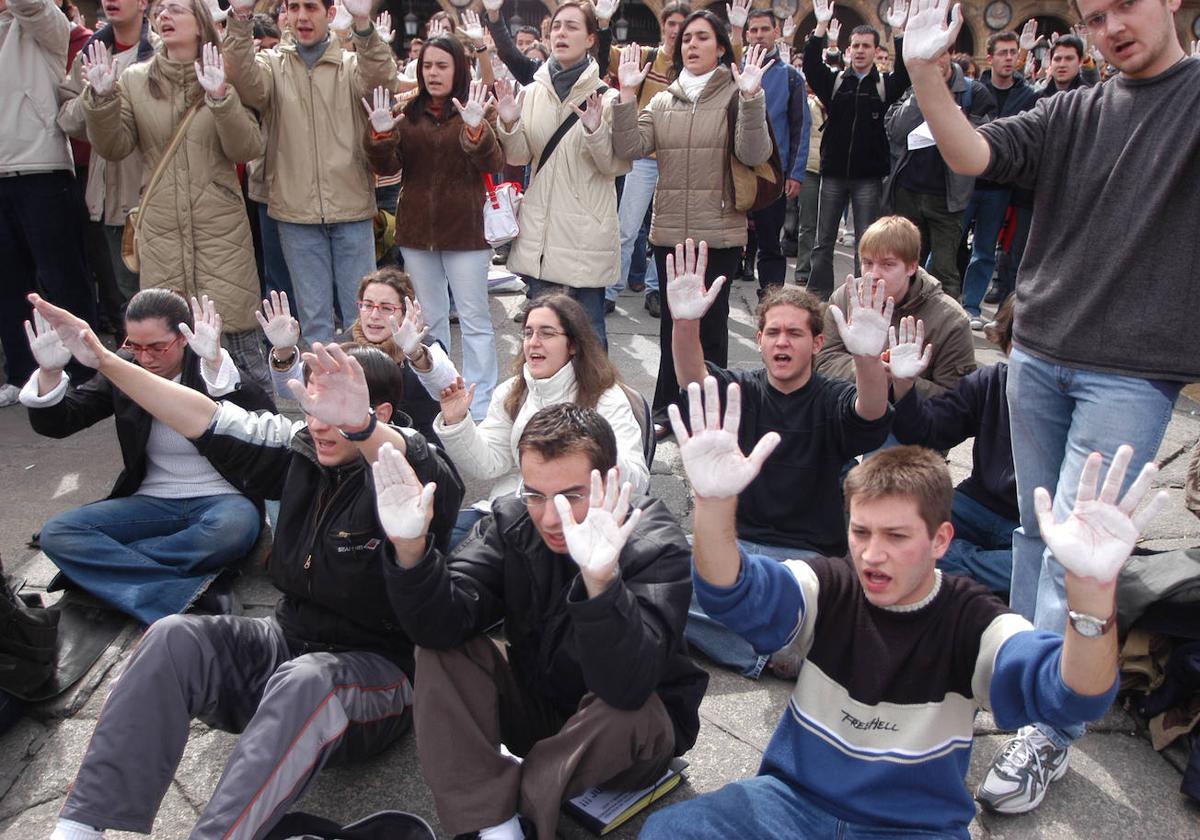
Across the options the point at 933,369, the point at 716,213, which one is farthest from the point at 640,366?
the point at 933,369

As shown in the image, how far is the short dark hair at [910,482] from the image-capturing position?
1.83 metres

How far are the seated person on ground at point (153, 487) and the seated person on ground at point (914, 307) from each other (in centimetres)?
206

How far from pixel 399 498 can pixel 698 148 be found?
2.85 meters

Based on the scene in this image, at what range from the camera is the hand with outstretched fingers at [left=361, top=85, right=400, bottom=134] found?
4.27 m

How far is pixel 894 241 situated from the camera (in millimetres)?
3418

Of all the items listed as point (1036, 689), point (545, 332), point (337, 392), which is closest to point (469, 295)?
point (545, 332)

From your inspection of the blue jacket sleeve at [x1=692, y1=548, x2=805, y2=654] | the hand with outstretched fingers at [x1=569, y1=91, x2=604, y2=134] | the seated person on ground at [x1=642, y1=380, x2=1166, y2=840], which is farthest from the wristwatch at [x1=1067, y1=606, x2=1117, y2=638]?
the hand with outstretched fingers at [x1=569, y1=91, x2=604, y2=134]

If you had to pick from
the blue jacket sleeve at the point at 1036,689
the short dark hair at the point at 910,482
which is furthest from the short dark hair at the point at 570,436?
the blue jacket sleeve at the point at 1036,689

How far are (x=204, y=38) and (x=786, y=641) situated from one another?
3.75 metres

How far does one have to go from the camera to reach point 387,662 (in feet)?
7.59

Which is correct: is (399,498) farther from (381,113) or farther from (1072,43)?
(1072,43)

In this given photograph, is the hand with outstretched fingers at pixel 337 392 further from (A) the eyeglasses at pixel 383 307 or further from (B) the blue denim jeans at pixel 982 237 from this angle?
(B) the blue denim jeans at pixel 982 237

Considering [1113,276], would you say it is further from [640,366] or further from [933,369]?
[640,366]

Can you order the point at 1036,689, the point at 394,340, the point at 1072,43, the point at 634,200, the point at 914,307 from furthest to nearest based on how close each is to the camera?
the point at 1072,43
the point at 634,200
the point at 914,307
the point at 394,340
the point at 1036,689
